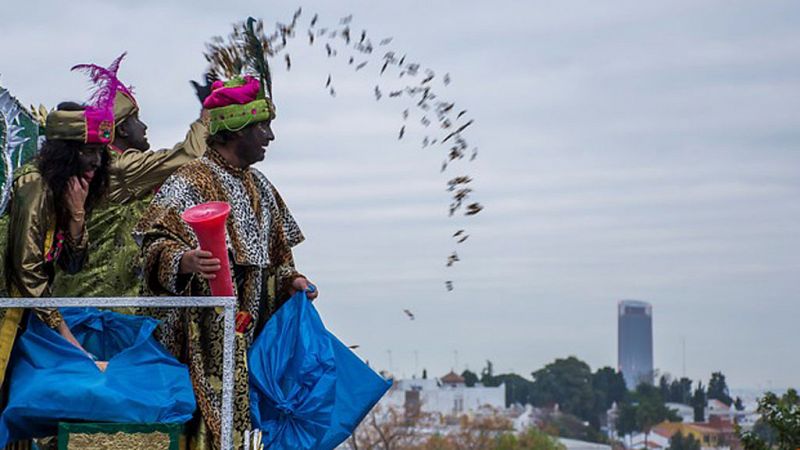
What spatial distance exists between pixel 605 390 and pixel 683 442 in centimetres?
3038

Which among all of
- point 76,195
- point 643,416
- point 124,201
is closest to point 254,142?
point 76,195

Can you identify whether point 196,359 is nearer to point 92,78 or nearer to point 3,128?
point 92,78

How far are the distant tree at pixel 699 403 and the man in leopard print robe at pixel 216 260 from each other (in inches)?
3835

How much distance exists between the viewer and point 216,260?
6086 millimetres

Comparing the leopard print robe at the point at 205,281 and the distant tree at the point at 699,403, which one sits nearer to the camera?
the leopard print robe at the point at 205,281

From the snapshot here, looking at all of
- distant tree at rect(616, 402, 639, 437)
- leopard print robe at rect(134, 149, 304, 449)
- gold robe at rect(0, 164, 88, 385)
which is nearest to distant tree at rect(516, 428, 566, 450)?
distant tree at rect(616, 402, 639, 437)

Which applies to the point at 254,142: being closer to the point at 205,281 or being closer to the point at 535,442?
the point at 205,281

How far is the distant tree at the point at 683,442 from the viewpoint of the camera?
A: 3274 inches

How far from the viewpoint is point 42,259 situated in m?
6.21

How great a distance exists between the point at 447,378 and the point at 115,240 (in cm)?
10445

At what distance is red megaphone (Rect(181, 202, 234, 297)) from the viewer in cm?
592

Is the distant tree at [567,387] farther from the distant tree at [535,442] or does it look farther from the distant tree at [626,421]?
the distant tree at [535,442]

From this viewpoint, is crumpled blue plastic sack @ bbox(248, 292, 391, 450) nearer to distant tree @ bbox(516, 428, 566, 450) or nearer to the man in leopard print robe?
the man in leopard print robe

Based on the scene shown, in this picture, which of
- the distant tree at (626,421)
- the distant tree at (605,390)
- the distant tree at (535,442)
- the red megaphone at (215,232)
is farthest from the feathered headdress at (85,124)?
the distant tree at (605,390)
